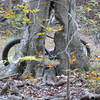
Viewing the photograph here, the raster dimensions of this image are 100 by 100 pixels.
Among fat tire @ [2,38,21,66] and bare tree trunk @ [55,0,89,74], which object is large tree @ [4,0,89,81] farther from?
fat tire @ [2,38,21,66]

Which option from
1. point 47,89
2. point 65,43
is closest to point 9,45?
point 65,43

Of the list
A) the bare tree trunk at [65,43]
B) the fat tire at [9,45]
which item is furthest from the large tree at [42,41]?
the fat tire at [9,45]

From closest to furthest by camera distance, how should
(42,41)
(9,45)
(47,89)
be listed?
(47,89) < (42,41) < (9,45)

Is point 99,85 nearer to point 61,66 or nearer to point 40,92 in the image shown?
point 40,92

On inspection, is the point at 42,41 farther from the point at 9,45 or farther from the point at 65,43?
the point at 9,45

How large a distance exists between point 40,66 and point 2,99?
2.07m

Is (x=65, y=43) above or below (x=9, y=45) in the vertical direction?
above

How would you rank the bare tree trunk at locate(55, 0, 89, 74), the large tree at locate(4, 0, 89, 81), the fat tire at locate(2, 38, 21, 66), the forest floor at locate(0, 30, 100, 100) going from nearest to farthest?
the forest floor at locate(0, 30, 100, 100)
the large tree at locate(4, 0, 89, 81)
the bare tree trunk at locate(55, 0, 89, 74)
the fat tire at locate(2, 38, 21, 66)

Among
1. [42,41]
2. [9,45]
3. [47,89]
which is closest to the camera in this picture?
[47,89]

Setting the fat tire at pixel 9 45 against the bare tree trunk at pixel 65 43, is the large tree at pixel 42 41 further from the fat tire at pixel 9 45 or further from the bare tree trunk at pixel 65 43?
the fat tire at pixel 9 45

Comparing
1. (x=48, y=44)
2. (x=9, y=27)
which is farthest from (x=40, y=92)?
(x=9, y=27)

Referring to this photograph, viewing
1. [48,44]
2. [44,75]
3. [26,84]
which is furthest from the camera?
[48,44]

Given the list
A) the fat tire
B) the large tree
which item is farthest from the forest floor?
the fat tire

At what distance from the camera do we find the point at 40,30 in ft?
21.6
